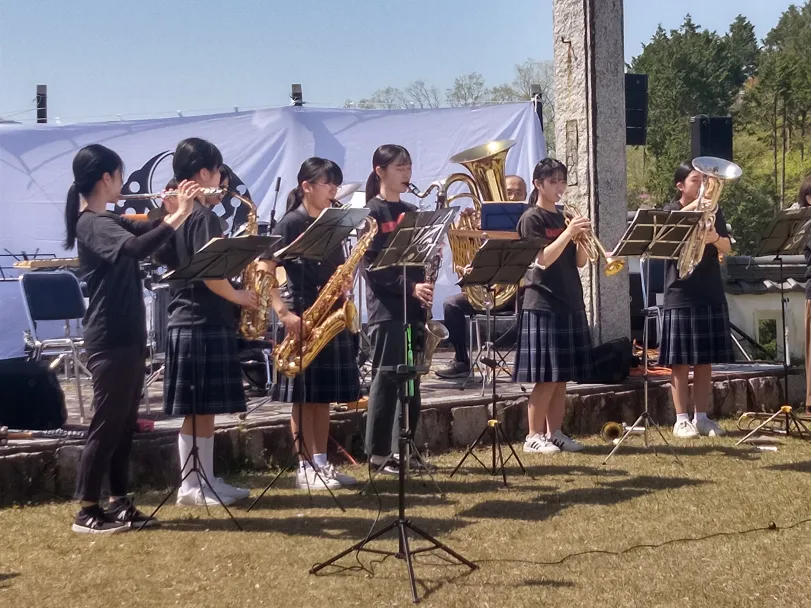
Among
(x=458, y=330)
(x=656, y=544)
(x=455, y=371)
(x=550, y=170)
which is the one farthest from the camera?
(x=458, y=330)

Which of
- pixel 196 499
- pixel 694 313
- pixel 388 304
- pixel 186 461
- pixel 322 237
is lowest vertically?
pixel 196 499

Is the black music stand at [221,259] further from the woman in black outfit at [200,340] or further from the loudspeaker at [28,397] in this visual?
the loudspeaker at [28,397]

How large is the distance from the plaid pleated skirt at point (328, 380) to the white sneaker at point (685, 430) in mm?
2978

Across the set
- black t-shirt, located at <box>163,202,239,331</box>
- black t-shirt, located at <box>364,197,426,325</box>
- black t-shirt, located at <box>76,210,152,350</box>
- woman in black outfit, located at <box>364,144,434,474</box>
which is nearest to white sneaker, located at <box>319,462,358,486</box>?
woman in black outfit, located at <box>364,144,434,474</box>

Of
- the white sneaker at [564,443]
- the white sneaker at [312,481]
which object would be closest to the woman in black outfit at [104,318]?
the white sneaker at [312,481]

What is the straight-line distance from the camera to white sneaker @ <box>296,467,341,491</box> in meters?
6.25

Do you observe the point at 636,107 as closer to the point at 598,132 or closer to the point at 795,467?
the point at 598,132

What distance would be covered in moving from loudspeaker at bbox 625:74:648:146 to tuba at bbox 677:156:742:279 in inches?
142

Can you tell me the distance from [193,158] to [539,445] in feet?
11.0

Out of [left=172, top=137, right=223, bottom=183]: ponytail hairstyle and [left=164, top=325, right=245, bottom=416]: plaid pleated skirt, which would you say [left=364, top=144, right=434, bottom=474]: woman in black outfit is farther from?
[left=172, top=137, right=223, bottom=183]: ponytail hairstyle

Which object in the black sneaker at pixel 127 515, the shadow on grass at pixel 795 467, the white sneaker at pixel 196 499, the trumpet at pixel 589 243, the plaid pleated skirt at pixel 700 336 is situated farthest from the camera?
the plaid pleated skirt at pixel 700 336

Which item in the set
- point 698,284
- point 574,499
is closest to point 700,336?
point 698,284

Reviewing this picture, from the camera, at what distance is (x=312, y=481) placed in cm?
625

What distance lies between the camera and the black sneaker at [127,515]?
532 centimetres
